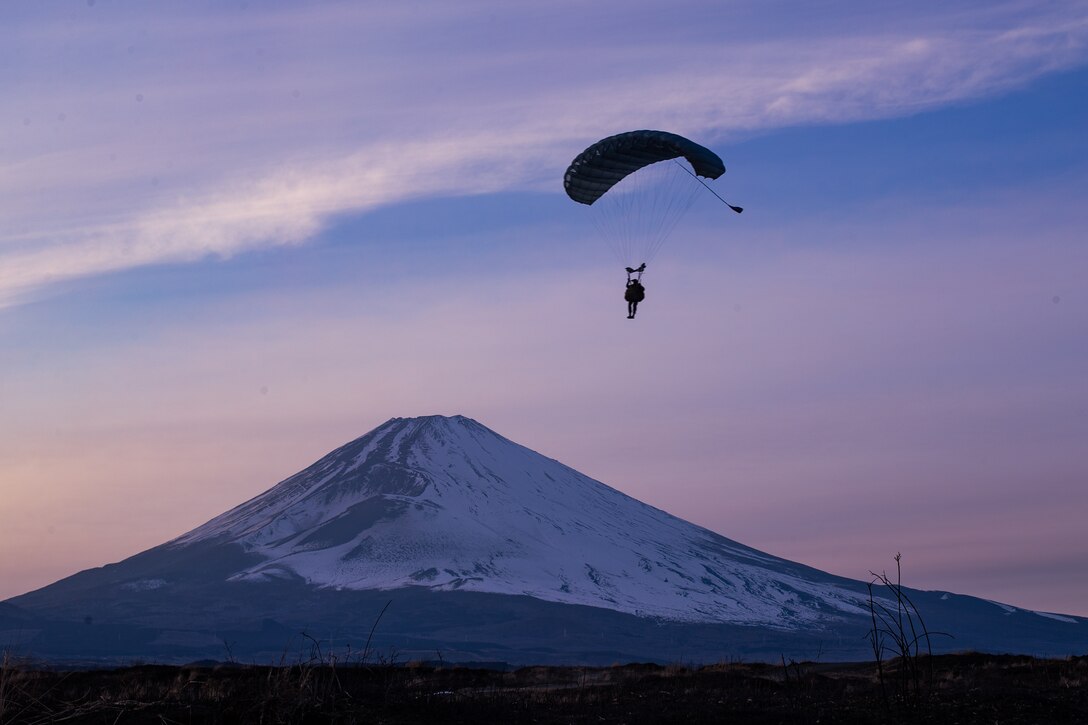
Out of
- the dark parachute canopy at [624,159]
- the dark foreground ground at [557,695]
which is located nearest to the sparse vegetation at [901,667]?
the dark foreground ground at [557,695]

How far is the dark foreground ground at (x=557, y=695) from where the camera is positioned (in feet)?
60.8

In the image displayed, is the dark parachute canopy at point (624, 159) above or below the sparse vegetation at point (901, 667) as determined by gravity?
above

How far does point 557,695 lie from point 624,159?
20016mm

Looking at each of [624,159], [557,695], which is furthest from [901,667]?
[624,159]

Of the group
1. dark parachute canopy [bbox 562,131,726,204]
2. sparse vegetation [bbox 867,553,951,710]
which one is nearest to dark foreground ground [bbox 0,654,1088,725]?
sparse vegetation [bbox 867,553,951,710]

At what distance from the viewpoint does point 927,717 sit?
2189 centimetres

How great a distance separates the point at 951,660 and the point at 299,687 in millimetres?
25193

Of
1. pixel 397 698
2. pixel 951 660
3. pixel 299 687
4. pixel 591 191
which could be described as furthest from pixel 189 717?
pixel 591 191

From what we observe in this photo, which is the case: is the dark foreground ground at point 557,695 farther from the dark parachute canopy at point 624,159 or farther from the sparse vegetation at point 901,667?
the dark parachute canopy at point 624,159

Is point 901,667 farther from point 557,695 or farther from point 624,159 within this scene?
point 624,159

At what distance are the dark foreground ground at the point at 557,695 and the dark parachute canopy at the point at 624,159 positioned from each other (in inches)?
615

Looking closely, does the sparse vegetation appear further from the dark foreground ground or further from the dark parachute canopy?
the dark parachute canopy

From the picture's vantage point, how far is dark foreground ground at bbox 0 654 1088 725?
730 inches

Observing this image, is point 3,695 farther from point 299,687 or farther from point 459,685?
point 459,685
